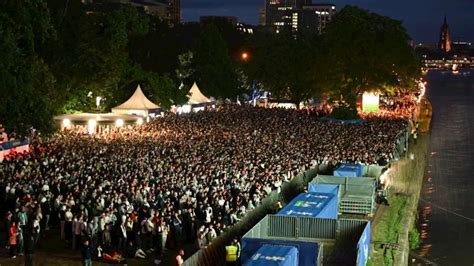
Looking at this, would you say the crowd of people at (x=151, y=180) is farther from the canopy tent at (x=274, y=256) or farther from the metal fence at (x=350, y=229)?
the metal fence at (x=350, y=229)

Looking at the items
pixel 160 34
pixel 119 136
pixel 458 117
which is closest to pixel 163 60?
pixel 160 34

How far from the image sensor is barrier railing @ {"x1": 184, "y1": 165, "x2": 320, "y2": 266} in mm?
15797

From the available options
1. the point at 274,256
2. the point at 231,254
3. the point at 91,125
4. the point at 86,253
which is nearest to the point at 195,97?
the point at 91,125

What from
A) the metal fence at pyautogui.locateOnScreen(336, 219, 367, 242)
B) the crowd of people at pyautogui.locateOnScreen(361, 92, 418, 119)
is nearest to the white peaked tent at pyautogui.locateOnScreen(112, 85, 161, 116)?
the crowd of people at pyautogui.locateOnScreen(361, 92, 418, 119)

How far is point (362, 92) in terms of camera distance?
225ft

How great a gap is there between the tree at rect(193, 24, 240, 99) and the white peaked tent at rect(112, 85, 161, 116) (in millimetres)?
23039

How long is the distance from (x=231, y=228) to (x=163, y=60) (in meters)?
52.6

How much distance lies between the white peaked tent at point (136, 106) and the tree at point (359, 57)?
916 inches

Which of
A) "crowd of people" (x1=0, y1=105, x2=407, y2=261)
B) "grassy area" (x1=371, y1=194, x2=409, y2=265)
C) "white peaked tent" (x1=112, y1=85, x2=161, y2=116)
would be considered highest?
"white peaked tent" (x1=112, y1=85, x2=161, y2=116)

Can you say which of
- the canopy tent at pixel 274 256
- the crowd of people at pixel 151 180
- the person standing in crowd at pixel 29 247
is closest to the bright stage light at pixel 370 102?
the crowd of people at pixel 151 180

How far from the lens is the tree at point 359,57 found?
6619cm

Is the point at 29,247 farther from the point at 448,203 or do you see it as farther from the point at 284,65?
the point at 284,65

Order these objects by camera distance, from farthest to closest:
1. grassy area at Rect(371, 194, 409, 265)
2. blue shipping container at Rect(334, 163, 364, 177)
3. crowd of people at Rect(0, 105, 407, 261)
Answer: blue shipping container at Rect(334, 163, 364, 177) → grassy area at Rect(371, 194, 409, 265) → crowd of people at Rect(0, 105, 407, 261)

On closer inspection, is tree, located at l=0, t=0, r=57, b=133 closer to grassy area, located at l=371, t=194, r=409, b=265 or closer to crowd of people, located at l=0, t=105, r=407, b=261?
crowd of people, located at l=0, t=105, r=407, b=261
